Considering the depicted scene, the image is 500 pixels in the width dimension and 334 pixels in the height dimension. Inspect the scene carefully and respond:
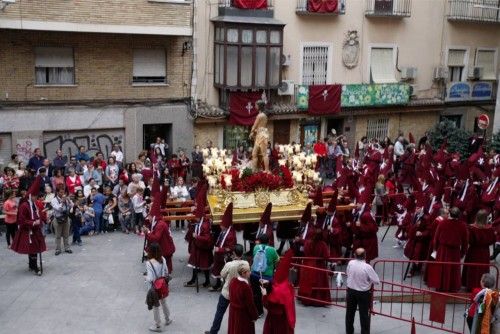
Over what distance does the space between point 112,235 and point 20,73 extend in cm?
727

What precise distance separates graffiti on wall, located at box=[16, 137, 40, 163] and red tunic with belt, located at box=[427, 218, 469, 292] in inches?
532

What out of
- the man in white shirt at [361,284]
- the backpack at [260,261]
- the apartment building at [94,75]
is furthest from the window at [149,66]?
the man in white shirt at [361,284]

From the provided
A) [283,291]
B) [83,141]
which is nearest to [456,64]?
[83,141]

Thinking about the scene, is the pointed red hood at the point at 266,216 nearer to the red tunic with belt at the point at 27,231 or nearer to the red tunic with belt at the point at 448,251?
the red tunic with belt at the point at 448,251

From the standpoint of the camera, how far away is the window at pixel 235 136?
2447cm

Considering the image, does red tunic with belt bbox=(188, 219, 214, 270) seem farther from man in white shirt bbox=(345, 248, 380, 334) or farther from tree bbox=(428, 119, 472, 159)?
tree bbox=(428, 119, 472, 159)

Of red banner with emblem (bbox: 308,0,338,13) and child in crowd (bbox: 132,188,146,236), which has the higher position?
red banner with emblem (bbox: 308,0,338,13)

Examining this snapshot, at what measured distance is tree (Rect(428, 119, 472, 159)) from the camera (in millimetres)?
25855

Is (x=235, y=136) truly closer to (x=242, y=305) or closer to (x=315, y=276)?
(x=315, y=276)

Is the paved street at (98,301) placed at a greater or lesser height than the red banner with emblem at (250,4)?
lesser

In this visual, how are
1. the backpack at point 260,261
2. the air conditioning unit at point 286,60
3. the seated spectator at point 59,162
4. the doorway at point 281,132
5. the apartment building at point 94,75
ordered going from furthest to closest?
the doorway at point 281,132
the air conditioning unit at point 286,60
the apartment building at point 94,75
the seated spectator at point 59,162
the backpack at point 260,261

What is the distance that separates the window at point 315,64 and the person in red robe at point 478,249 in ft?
47.7

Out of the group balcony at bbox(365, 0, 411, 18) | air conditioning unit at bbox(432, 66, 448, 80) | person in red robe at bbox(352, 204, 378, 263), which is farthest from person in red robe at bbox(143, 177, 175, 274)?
air conditioning unit at bbox(432, 66, 448, 80)

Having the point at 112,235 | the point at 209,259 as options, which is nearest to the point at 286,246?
the point at 209,259
